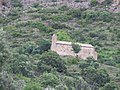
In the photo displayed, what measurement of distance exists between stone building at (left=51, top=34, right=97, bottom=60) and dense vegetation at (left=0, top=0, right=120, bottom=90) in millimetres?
564

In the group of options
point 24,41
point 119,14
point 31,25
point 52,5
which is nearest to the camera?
point 24,41

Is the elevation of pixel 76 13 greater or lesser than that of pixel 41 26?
lesser

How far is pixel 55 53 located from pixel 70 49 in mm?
8493

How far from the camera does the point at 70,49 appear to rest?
3007 inches

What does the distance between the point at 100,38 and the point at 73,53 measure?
32.1 ft

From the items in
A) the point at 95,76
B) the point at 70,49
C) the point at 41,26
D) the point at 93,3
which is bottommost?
the point at 93,3

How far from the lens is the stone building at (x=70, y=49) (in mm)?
75562

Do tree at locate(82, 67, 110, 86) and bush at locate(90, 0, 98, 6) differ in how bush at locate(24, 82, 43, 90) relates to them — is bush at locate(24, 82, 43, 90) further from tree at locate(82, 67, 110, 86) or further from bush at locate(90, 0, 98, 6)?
bush at locate(90, 0, 98, 6)

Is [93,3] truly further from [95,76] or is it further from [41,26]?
[95,76]

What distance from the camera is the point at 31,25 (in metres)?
90.3

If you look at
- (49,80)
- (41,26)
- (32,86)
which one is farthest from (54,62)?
(41,26)

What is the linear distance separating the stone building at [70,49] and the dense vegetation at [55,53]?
564 mm

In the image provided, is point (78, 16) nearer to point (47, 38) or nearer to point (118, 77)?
point (47, 38)

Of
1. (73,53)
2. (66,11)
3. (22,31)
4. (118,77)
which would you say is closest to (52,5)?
(66,11)
